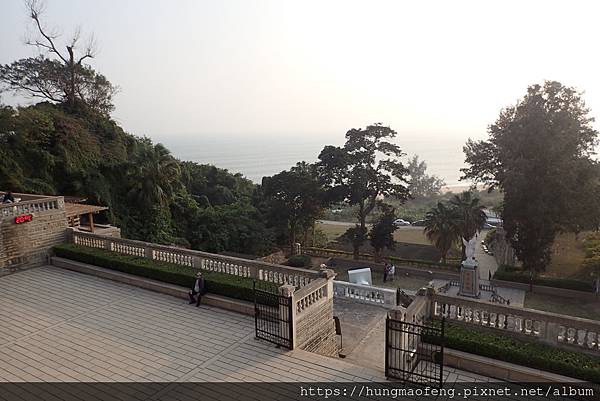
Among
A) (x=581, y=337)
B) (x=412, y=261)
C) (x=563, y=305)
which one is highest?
(x=581, y=337)

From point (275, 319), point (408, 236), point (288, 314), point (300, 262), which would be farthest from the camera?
point (408, 236)

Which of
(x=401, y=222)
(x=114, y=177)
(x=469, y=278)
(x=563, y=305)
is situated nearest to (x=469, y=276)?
(x=469, y=278)

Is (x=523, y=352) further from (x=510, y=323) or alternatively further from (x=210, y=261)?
(x=210, y=261)

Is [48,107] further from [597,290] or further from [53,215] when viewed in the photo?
[597,290]

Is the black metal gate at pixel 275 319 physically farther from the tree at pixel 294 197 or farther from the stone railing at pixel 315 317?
the tree at pixel 294 197

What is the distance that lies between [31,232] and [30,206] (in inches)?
38.7

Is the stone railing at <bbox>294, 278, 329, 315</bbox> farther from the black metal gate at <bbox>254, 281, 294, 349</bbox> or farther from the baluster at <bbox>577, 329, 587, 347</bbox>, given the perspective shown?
the baluster at <bbox>577, 329, 587, 347</bbox>

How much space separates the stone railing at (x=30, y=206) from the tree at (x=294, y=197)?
62.6 ft

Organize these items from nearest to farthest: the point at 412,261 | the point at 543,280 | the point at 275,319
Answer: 1. the point at 275,319
2. the point at 543,280
3. the point at 412,261

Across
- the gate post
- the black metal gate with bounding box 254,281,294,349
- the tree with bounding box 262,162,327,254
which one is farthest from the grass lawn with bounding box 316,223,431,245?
the gate post

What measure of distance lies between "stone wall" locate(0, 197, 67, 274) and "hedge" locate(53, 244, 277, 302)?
0.62 metres

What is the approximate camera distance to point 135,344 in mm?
9352

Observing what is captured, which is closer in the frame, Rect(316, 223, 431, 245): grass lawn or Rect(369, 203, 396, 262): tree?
Rect(369, 203, 396, 262): tree

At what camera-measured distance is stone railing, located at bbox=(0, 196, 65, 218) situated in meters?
14.6
